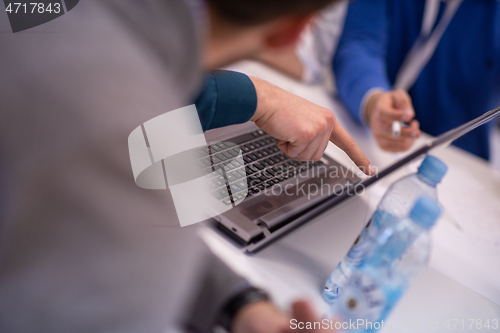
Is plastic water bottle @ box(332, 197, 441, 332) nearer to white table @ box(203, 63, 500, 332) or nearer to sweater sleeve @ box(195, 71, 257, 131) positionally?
white table @ box(203, 63, 500, 332)

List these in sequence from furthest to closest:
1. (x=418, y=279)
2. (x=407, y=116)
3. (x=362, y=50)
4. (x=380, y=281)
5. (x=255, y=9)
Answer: (x=362, y=50) < (x=407, y=116) < (x=418, y=279) < (x=380, y=281) < (x=255, y=9)

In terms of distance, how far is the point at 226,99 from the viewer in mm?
479

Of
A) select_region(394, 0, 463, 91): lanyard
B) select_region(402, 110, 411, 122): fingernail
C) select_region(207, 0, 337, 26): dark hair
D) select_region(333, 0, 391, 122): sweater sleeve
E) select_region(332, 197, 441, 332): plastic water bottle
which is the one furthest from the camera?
Answer: select_region(394, 0, 463, 91): lanyard

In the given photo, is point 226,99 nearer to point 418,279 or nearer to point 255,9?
point 255,9

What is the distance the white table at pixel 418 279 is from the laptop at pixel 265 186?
2 cm

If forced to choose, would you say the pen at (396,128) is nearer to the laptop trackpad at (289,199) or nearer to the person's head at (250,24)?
the laptop trackpad at (289,199)

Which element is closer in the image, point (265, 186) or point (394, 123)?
point (265, 186)

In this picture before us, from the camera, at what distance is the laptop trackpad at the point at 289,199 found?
1.65 feet

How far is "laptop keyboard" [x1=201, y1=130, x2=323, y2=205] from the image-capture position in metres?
0.48

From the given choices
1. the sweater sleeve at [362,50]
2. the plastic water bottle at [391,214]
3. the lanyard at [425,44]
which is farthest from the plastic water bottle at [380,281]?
the lanyard at [425,44]

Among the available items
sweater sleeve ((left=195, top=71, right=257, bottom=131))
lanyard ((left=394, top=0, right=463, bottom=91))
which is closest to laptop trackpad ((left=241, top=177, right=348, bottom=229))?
sweater sleeve ((left=195, top=71, right=257, bottom=131))

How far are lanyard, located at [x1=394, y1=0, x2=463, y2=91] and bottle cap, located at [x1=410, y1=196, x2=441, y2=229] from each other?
118 centimetres

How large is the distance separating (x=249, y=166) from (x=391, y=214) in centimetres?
23

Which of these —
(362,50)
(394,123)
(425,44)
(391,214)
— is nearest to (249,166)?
(391,214)
